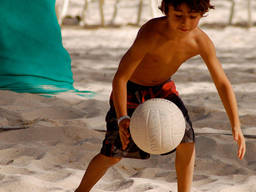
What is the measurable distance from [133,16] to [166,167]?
1207 centimetres

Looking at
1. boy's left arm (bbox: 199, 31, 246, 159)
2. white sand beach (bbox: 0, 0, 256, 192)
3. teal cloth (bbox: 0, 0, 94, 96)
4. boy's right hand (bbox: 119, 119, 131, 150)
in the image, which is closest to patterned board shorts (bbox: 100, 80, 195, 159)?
boy's right hand (bbox: 119, 119, 131, 150)

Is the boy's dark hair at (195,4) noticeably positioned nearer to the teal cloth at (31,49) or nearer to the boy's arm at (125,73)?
the boy's arm at (125,73)

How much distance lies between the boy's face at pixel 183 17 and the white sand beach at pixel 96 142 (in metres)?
1.00

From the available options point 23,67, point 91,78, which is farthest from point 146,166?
point 91,78

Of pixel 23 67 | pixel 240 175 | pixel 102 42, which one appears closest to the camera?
pixel 240 175

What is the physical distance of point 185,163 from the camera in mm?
2432

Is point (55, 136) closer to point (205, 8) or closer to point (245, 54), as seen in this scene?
point (205, 8)

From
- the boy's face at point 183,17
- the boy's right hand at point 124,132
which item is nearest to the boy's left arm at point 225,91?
the boy's face at point 183,17

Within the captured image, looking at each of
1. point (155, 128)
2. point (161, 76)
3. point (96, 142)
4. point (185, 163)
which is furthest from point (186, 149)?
point (96, 142)

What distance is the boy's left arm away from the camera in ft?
7.71

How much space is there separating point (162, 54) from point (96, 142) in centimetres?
139

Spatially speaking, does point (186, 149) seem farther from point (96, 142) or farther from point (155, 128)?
point (96, 142)

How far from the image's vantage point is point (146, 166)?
128 inches

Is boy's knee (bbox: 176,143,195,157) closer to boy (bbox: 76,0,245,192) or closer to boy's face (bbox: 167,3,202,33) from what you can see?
boy (bbox: 76,0,245,192)
